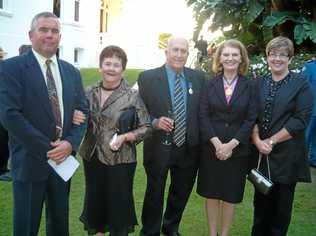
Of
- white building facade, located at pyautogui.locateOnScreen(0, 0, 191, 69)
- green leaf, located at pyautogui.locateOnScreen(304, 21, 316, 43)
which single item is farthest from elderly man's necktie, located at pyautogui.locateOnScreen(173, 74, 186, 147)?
white building facade, located at pyautogui.locateOnScreen(0, 0, 191, 69)

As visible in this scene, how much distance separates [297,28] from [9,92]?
6699 mm

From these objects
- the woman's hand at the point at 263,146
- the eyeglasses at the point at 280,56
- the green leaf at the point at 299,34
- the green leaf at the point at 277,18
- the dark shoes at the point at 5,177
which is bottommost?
the dark shoes at the point at 5,177

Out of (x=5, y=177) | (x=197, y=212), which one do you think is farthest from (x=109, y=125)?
(x=5, y=177)

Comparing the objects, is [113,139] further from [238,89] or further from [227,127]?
[238,89]

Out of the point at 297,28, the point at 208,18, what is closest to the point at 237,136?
the point at 297,28

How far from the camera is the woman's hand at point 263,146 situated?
3895 mm

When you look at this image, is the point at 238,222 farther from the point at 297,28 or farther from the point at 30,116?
the point at 297,28

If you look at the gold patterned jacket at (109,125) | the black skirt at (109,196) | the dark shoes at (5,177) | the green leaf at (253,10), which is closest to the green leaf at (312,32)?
the green leaf at (253,10)

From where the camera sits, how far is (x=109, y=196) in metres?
3.86

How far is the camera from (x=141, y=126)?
3883 mm

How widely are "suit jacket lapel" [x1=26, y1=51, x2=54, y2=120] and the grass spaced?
5.85 ft

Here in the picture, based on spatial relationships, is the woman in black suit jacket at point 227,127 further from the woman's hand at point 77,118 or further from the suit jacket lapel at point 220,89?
the woman's hand at point 77,118

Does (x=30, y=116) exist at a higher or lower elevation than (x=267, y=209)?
higher

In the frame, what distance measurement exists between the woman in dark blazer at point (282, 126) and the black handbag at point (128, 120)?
1.11 m
